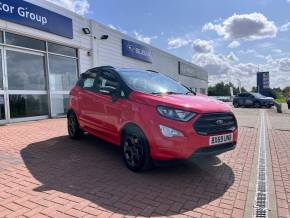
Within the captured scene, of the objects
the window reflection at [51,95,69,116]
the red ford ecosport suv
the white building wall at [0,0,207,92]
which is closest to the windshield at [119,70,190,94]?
the red ford ecosport suv

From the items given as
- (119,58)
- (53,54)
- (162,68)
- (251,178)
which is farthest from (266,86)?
(251,178)

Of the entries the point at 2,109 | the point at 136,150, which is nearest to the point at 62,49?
the point at 2,109

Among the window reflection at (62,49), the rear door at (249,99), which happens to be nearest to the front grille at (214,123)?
the window reflection at (62,49)

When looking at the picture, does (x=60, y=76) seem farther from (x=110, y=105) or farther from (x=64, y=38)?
(x=110, y=105)

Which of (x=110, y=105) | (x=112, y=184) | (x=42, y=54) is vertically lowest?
(x=112, y=184)

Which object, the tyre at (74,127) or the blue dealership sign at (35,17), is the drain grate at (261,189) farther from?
the blue dealership sign at (35,17)

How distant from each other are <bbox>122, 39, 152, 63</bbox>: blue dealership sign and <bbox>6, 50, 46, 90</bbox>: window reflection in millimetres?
7151

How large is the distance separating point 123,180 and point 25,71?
7687 millimetres

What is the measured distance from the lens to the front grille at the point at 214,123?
14.0 feet

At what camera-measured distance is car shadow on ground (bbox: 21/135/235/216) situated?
3.64 m

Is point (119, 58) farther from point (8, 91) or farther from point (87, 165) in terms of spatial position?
point (87, 165)

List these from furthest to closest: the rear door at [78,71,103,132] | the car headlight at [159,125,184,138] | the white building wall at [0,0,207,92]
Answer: the white building wall at [0,0,207,92]
the rear door at [78,71,103,132]
the car headlight at [159,125,184,138]

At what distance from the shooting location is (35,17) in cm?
1068

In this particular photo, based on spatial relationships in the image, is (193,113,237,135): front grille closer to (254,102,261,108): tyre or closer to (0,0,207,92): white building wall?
(0,0,207,92): white building wall
